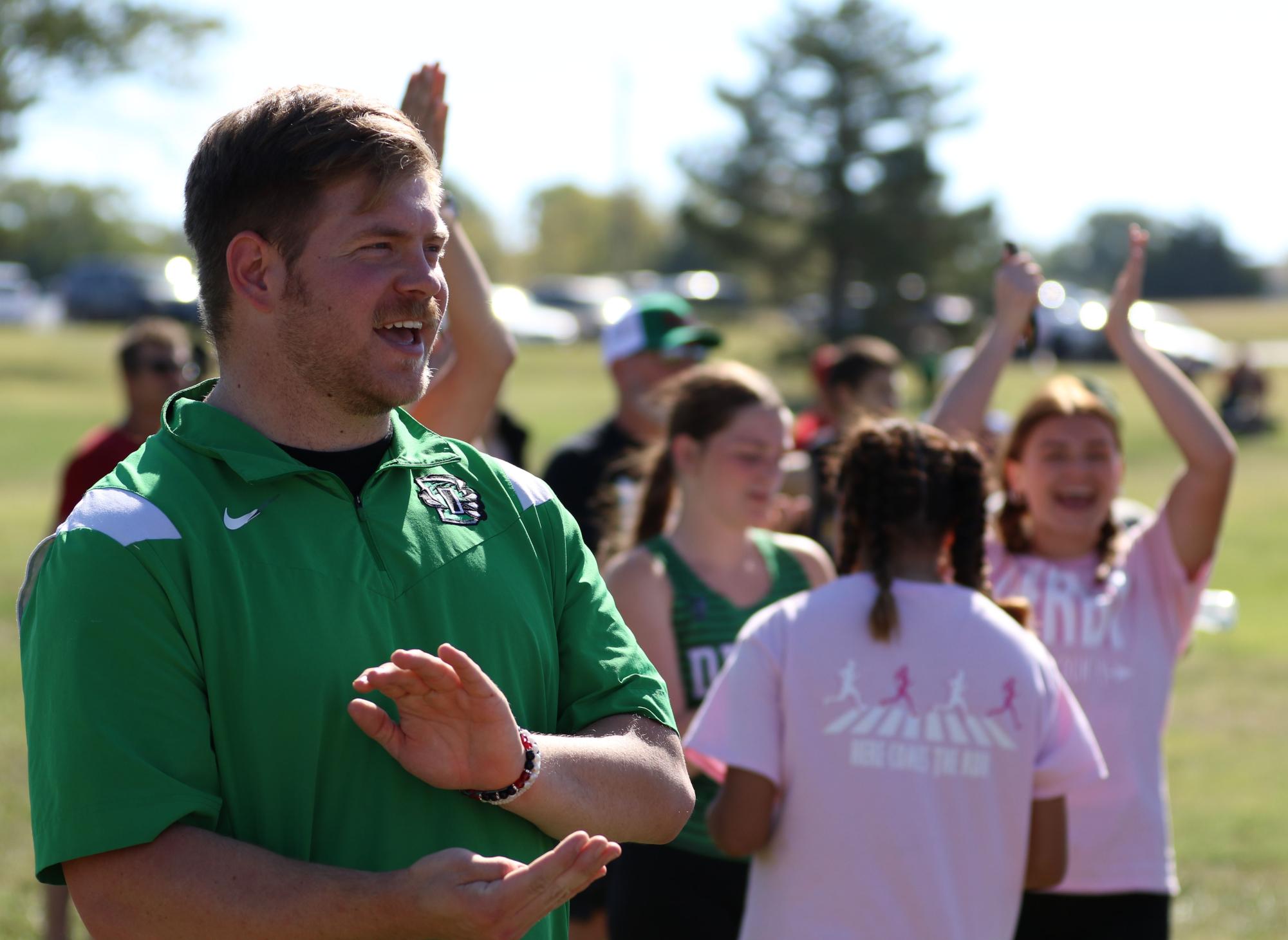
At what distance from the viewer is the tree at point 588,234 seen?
3099 inches

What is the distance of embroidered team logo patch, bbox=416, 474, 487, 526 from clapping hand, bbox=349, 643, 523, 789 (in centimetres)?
33

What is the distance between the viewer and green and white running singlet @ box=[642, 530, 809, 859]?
3.91 metres

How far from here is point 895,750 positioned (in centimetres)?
301

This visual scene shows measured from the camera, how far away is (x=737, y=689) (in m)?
3.14

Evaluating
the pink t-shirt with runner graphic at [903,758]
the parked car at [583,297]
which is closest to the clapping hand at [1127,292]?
the pink t-shirt with runner graphic at [903,758]

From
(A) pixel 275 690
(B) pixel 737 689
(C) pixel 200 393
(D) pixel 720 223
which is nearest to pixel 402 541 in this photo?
(A) pixel 275 690

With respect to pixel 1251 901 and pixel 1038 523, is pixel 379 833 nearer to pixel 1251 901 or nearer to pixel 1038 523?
pixel 1038 523

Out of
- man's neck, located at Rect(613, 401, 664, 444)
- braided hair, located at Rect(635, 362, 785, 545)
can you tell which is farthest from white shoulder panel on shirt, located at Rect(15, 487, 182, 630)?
man's neck, located at Rect(613, 401, 664, 444)

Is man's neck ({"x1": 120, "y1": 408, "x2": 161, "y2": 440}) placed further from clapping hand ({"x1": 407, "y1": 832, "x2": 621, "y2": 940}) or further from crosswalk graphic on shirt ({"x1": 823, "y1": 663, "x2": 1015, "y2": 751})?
clapping hand ({"x1": 407, "y1": 832, "x2": 621, "y2": 940})

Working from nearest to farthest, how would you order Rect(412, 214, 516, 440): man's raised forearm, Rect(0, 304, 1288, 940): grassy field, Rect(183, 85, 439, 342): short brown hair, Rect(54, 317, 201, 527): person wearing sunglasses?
Rect(183, 85, 439, 342): short brown hair → Rect(412, 214, 516, 440): man's raised forearm → Rect(54, 317, 201, 527): person wearing sunglasses → Rect(0, 304, 1288, 940): grassy field

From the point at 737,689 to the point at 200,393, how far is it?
1.41 meters

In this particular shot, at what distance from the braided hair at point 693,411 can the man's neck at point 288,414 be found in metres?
2.22

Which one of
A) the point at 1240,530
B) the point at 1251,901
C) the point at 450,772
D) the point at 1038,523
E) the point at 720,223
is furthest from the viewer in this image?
the point at 720,223

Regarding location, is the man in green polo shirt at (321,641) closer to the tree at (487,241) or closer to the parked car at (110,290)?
the parked car at (110,290)
